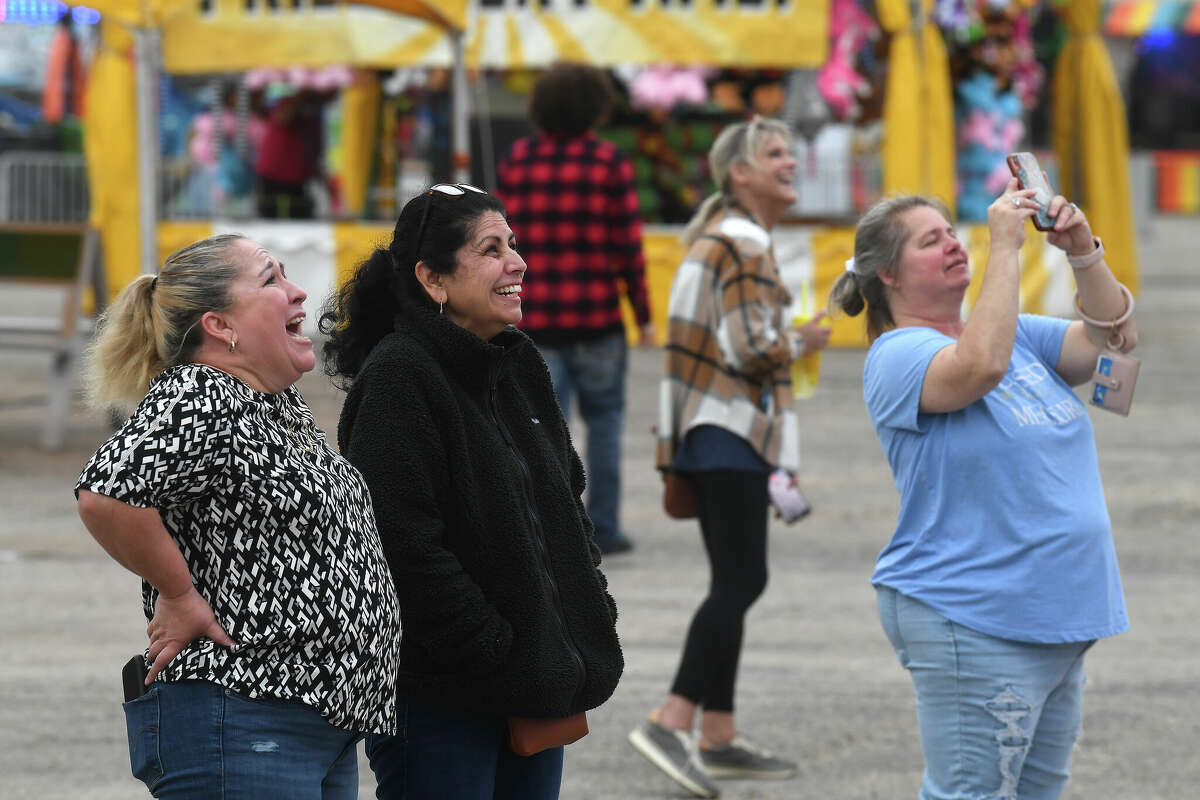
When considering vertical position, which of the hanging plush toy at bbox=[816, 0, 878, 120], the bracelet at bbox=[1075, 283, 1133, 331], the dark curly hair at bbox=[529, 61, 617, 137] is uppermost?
the hanging plush toy at bbox=[816, 0, 878, 120]

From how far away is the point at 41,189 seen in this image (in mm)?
20312

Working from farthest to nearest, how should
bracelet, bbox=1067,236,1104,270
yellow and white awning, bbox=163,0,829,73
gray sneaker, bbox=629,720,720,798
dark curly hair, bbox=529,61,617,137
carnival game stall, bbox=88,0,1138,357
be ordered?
carnival game stall, bbox=88,0,1138,357 < yellow and white awning, bbox=163,0,829,73 < dark curly hair, bbox=529,61,617,137 < gray sneaker, bbox=629,720,720,798 < bracelet, bbox=1067,236,1104,270

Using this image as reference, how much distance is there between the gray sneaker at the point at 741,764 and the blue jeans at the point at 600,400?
8.82ft

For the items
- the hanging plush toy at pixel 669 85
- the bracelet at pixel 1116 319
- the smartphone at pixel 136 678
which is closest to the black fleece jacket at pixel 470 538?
the smartphone at pixel 136 678

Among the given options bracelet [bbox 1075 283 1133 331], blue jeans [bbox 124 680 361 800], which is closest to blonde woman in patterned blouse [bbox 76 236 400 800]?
blue jeans [bbox 124 680 361 800]

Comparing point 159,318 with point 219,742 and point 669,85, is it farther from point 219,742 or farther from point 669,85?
point 669,85

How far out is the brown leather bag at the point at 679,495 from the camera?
5.20m

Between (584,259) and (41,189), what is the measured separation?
14164mm

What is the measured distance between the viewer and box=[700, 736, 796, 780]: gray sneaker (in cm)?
510

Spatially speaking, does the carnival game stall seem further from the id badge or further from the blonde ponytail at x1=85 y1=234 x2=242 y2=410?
the blonde ponytail at x1=85 y1=234 x2=242 y2=410

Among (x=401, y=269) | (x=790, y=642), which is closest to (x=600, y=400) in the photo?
(x=790, y=642)

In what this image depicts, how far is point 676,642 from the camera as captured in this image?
6.51 metres

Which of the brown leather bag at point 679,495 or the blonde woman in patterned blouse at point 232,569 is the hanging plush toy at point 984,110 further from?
the blonde woman in patterned blouse at point 232,569

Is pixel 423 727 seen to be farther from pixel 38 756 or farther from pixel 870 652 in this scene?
pixel 870 652
